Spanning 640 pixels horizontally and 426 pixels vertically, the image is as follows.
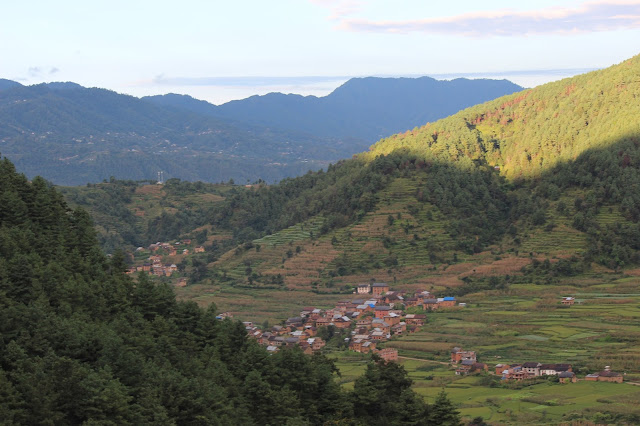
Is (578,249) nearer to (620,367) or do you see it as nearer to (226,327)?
(620,367)

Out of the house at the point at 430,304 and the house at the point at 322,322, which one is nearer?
the house at the point at 322,322

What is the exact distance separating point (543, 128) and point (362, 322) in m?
31.3

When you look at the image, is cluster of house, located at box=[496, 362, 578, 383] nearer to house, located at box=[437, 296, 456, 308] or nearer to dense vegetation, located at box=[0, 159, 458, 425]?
dense vegetation, located at box=[0, 159, 458, 425]

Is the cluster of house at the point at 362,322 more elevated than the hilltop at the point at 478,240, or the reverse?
the hilltop at the point at 478,240

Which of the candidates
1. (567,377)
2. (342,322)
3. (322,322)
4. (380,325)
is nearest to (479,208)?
(342,322)

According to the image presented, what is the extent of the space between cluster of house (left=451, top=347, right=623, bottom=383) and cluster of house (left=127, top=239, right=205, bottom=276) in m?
36.7

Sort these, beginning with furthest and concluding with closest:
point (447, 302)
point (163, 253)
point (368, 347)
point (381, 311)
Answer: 1. point (163, 253)
2. point (447, 302)
3. point (381, 311)
4. point (368, 347)

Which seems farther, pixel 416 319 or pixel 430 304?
pixel 430 304

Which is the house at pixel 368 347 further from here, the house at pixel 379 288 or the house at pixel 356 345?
the house at pixel 379 288

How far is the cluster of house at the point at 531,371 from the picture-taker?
3288 cm

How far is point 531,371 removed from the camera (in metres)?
34.4

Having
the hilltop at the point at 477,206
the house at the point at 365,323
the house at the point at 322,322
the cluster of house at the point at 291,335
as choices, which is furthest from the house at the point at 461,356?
the hilltop at the point at 477,206

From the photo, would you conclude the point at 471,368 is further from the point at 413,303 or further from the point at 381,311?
the point at 413,303

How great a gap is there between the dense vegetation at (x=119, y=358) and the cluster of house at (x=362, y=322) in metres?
14.6
